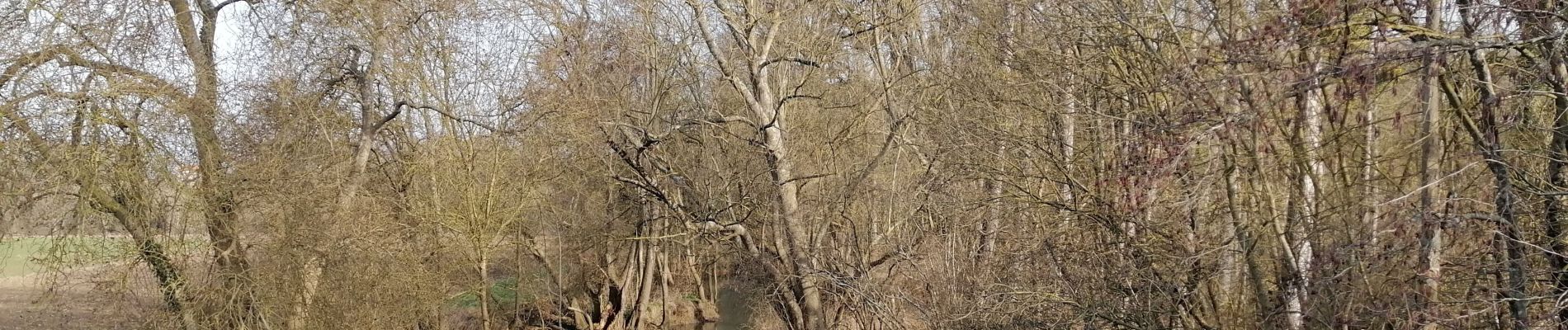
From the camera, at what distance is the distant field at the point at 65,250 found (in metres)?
10.7

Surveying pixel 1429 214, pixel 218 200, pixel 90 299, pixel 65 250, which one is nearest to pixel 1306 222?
pixel 1429 214

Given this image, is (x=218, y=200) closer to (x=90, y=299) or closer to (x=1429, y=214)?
(x=90, y=299)

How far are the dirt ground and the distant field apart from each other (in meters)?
0.14

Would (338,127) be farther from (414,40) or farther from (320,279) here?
(320,279)

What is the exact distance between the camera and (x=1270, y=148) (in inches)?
329

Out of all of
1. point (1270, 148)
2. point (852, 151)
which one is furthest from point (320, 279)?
point (1270, 148)

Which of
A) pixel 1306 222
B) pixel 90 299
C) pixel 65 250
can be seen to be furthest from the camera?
pixel 90 299

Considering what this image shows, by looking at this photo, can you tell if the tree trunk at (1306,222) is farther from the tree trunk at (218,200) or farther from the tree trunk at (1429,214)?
the tree trunk at (218,200)

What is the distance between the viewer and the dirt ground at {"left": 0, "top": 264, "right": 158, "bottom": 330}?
36.5 feet

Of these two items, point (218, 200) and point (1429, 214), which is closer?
point (1429, 214)

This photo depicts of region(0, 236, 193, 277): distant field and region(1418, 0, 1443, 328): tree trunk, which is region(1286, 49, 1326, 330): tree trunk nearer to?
region(1418, 0, 1443, 328): tree trunk

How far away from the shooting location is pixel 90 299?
11.4 metres

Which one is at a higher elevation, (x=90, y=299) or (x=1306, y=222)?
(x=1306, y=222)

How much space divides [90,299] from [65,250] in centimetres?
86
